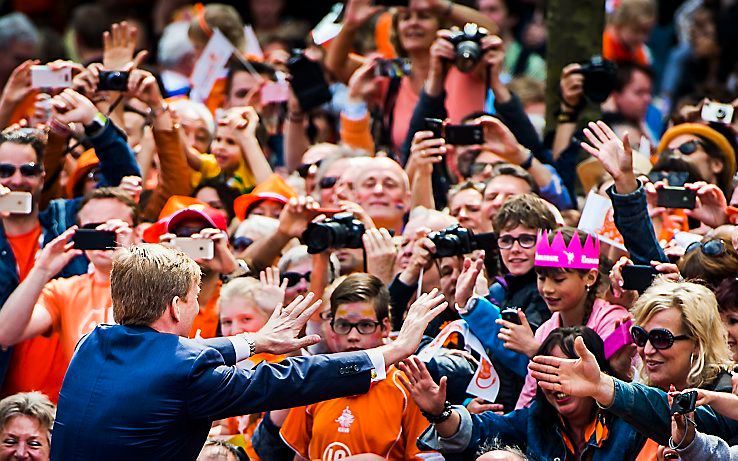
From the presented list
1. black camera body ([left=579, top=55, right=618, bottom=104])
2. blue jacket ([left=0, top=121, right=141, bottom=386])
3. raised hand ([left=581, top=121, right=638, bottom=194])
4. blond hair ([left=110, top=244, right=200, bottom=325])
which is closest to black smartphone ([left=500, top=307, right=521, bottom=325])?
raised hand ([left=581, top=121, right=638, bottom=194])

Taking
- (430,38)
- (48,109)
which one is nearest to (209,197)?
(48,109)

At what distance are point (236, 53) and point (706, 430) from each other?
5.50 metres

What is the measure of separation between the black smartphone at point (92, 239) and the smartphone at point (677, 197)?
8.10 ft

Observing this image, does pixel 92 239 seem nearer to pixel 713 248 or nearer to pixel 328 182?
pixel 328 182

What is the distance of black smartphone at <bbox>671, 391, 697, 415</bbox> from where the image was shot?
4984 millimetres

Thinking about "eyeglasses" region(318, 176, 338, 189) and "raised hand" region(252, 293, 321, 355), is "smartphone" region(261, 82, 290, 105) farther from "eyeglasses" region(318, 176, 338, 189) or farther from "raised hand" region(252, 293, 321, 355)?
"raised hand" region(252, 293, 321, 355)

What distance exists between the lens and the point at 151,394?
17.1ft

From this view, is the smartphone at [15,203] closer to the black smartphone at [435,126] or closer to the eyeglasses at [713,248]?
the black smartphone at [435,126]

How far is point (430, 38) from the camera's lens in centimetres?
906

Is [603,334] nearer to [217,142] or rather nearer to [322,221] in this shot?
[322,221]

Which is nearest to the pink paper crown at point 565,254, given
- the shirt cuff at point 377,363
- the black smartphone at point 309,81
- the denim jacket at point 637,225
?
the denim jacket at point 637,225

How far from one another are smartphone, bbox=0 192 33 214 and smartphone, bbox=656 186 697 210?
2971 millimetres

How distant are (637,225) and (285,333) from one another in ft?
5.49

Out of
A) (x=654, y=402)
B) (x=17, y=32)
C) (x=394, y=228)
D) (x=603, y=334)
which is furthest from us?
(x=17, y=32)
